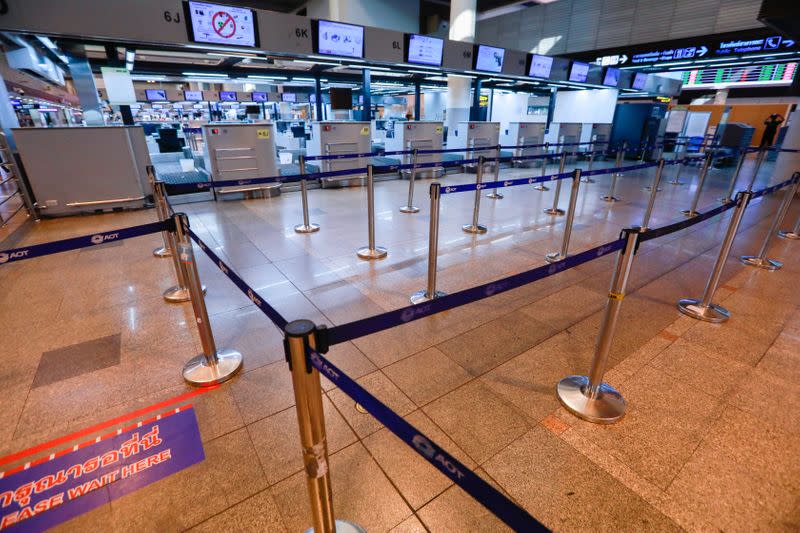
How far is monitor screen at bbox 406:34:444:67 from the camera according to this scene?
932 centimetres

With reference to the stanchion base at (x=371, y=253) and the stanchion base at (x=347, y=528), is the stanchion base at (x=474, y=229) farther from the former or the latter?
the stanchion base at (x=347, y=528)

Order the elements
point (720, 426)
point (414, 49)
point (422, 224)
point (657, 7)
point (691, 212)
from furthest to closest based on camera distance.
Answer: point (657, 7), point (414, 49), point (691, 212), point (422, 224), point (720, 426)

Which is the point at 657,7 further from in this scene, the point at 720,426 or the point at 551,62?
the point at 720,426

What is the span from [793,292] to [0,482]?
664cm

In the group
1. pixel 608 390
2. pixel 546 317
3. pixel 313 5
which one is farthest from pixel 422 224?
pixel 313 5

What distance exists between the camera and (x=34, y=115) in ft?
60.5

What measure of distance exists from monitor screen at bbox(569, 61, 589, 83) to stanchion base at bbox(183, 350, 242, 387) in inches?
578

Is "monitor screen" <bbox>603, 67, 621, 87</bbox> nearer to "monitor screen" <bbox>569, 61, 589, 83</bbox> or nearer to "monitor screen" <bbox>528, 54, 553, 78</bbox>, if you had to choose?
"monitor screen" <bbox>569, 61, 589, 83</bbox>

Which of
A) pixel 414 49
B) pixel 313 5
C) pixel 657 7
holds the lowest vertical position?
pixel 414 49

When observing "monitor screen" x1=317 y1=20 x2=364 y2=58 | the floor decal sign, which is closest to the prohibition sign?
"monitor screen" x1=317 y1=20 x2=364 y2=58

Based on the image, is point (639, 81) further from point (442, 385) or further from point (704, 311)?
point (442, 385)

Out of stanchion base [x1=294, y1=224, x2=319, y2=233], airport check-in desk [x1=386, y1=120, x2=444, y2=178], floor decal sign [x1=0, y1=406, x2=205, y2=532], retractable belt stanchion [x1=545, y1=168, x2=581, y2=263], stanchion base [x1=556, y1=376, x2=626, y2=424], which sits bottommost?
floor decal sign [x1=0, y1=406, x2=205, y2=532]

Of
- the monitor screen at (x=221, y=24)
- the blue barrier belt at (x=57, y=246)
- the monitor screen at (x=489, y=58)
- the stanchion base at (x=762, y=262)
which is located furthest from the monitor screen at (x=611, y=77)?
the blue barrier belt at (x=57, y=246)

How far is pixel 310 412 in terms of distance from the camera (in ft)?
4.04
